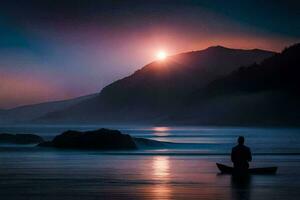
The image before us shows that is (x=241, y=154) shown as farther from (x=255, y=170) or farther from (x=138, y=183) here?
(x=138, y=183)

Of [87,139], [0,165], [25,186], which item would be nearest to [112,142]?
[87,139]

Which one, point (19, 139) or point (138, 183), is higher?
point (19, 139)

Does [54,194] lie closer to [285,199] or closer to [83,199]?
[83,199]

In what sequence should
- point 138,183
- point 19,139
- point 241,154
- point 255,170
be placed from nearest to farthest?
point 138,183 < point 241,154 < point 255,170 < point 19,139

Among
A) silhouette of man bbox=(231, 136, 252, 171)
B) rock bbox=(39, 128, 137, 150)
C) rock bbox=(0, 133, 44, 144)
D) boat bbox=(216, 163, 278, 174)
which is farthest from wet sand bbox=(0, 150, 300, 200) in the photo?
rock bbox=(0, 133, 44, 144)

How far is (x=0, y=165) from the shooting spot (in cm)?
4816

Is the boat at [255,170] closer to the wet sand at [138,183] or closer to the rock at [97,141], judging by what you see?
the wet sand at [138,183]

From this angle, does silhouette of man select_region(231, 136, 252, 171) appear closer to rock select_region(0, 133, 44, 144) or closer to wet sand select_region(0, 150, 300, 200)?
wet sand select_region(0, 150, 300, 200)

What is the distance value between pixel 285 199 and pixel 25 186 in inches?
423

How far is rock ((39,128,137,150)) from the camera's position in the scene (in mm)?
75812

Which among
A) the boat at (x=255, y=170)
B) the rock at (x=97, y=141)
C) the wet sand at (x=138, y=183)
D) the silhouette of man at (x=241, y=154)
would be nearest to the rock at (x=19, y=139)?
the rock at (x=97, y=141)

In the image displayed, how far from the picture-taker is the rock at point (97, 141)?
75812mm

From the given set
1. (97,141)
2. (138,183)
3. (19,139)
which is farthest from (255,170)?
(19,139)

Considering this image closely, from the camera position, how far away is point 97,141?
76.1 m
